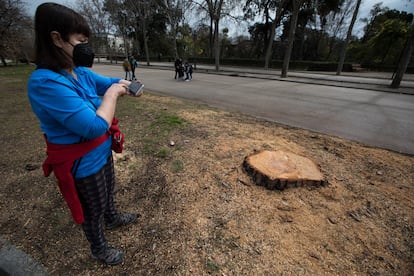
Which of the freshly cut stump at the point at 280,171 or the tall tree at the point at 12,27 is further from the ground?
the tall tree at the point at 12,27

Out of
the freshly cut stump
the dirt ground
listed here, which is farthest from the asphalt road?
the freshly cut stump

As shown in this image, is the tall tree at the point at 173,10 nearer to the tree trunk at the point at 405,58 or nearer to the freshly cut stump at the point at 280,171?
the tree trunk at the point at 405,58

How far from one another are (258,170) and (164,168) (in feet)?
4.14

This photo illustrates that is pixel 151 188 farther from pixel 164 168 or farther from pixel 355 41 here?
pixel 355 41

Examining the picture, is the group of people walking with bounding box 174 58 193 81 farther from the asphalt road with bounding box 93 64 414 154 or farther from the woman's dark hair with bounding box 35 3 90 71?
the woman's dark hair with bounding box 35 3 90 71

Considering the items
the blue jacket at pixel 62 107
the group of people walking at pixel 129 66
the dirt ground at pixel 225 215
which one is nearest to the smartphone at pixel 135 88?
the blue jacket at pixel 62 107

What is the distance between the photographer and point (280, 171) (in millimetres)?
2428

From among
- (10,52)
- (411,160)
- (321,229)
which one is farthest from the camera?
(10,52)

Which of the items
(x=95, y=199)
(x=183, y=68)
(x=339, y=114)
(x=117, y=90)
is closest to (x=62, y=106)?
(x=117, y=90)

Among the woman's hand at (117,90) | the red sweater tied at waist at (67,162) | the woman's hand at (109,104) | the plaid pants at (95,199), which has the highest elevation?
the woman's hand at (117,90)

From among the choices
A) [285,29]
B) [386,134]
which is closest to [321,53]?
[285,29]

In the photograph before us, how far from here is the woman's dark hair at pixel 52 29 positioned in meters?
0.94

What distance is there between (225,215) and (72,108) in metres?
1.66

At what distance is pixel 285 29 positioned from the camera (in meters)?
27.1
